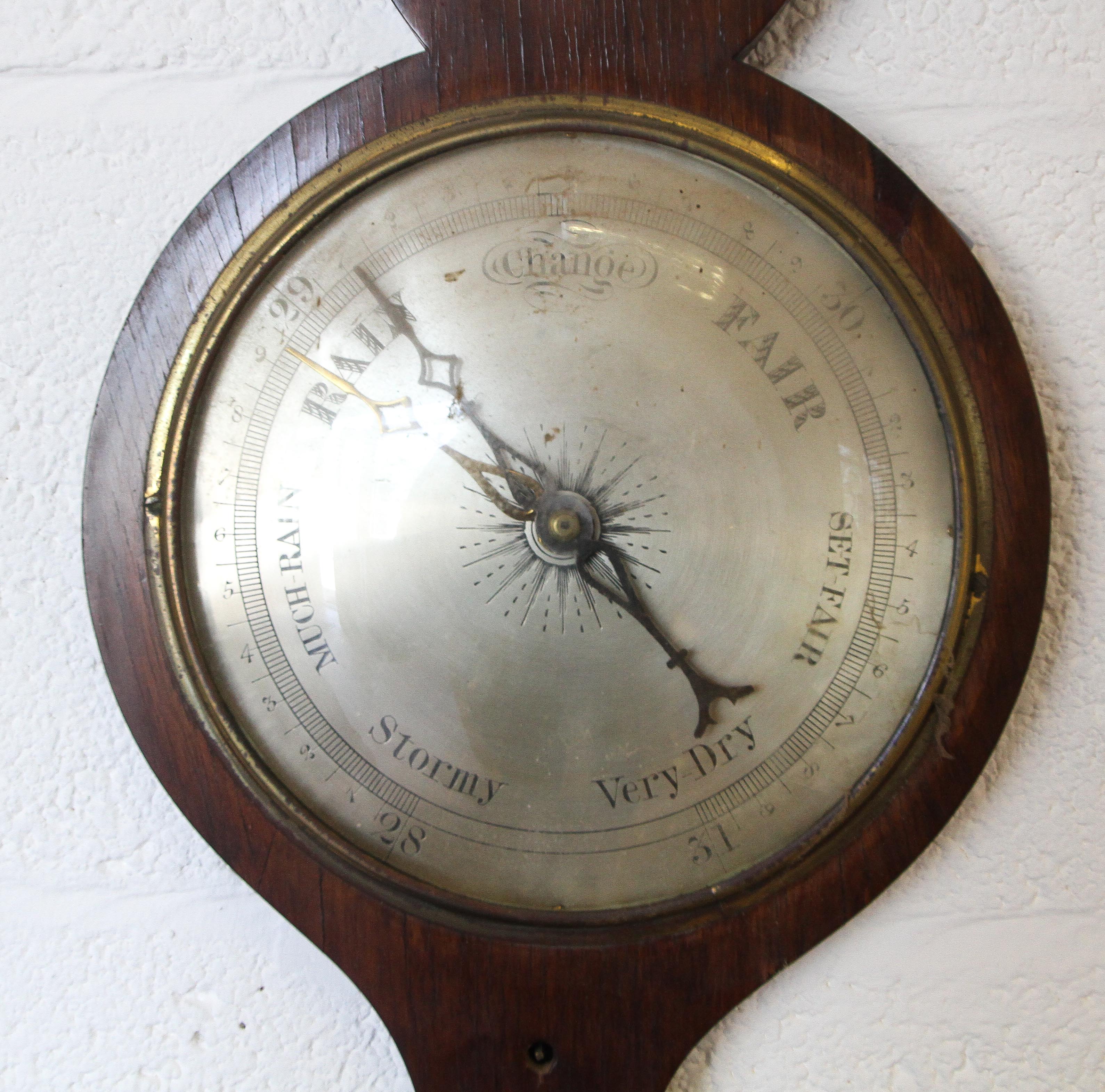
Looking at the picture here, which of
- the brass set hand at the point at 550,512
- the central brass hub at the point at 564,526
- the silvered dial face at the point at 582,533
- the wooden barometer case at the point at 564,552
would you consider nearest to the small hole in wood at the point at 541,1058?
the wooden barometer case at the point at 564,552

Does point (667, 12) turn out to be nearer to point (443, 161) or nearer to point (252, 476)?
point (443, 161)

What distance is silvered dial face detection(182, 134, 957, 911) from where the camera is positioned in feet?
2.29

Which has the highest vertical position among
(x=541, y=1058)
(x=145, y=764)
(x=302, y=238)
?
(x=302, y=238)

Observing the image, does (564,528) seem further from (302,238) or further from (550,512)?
(302,238)

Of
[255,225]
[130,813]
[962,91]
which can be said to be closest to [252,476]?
[255,225]

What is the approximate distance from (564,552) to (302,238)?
301 mm

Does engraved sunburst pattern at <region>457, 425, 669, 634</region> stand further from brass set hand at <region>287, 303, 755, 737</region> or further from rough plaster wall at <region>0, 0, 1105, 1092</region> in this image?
rough plaster wall at <region>0, 0, 1105, 1092</region>

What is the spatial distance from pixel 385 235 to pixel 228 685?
0.35m

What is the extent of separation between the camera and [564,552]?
708mm

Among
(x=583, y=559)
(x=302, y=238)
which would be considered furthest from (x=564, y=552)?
(x=302, y=238)

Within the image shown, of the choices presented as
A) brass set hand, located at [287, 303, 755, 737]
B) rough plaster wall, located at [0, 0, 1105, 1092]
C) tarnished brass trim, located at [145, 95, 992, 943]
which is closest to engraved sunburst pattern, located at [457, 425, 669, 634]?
brass set hand, located at [287, 303, 755, 737]

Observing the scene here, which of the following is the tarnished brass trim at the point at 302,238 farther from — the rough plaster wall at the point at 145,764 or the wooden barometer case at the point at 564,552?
the rough plaster wall at the point at 145,764

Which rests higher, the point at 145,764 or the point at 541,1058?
the point at 145,764

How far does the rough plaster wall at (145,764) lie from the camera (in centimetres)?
77
